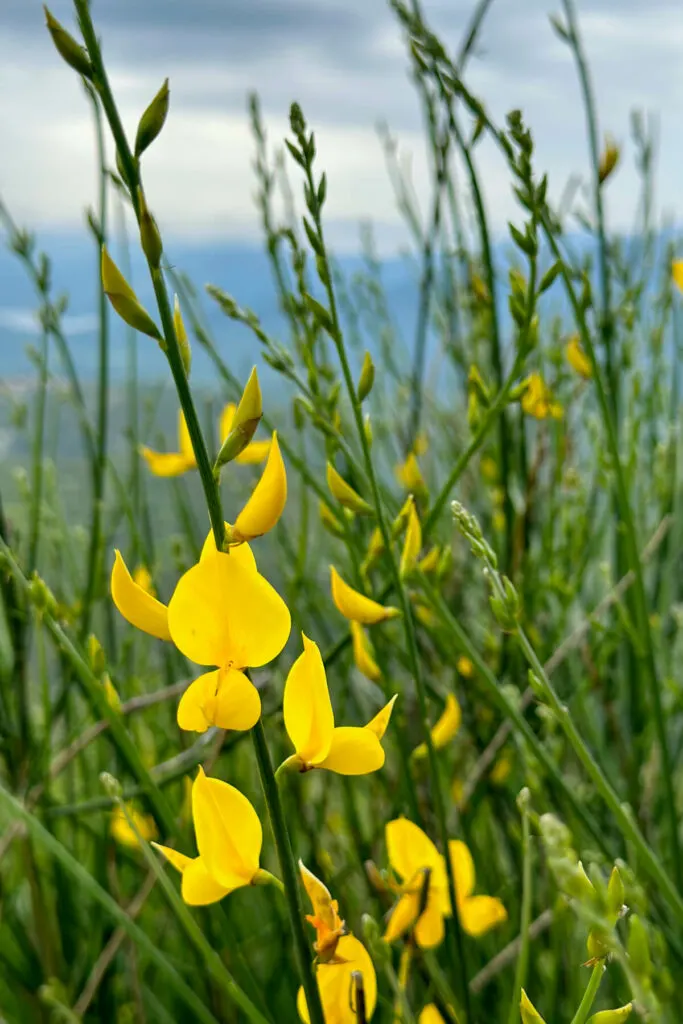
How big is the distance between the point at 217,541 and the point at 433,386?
1.16 metres

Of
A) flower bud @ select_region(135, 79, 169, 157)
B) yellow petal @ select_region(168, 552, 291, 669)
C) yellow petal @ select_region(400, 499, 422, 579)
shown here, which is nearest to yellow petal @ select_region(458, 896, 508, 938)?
yellow petal @ select_region(400, 499, 422, 579)

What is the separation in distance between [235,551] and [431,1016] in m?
0.29

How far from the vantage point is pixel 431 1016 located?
1.50ft

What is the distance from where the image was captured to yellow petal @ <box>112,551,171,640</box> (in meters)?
0.28

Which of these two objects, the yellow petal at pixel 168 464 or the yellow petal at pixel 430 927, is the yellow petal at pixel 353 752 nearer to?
the yellow petal at pixel 430 927

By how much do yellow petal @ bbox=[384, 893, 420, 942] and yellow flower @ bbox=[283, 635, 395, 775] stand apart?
158mm

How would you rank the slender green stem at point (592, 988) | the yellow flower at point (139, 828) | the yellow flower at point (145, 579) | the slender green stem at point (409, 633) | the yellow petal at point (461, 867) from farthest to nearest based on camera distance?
the yellow flower at point (145, 579) → the yellow flower at point (139, 828) → the yellow petal at point (461, 867) → the slender green stem at point (409, 633) → the slender green stem at point (592, 988)

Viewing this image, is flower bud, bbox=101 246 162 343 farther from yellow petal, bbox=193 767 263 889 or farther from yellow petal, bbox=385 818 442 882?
yellow petal, bbox=385 818 442 882

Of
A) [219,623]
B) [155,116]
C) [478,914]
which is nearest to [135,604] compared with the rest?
[219,623]

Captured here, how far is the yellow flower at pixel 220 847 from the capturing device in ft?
0.93

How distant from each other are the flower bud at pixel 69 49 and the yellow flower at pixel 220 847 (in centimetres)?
20

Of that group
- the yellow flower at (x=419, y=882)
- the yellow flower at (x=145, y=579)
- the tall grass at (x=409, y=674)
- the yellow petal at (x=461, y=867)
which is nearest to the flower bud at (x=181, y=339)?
the tall grass at (x=409, y=674)

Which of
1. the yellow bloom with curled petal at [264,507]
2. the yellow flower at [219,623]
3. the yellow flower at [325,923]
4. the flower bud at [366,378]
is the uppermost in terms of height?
the flower bud at [366,378]

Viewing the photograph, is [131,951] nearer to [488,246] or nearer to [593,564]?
[488,246]
